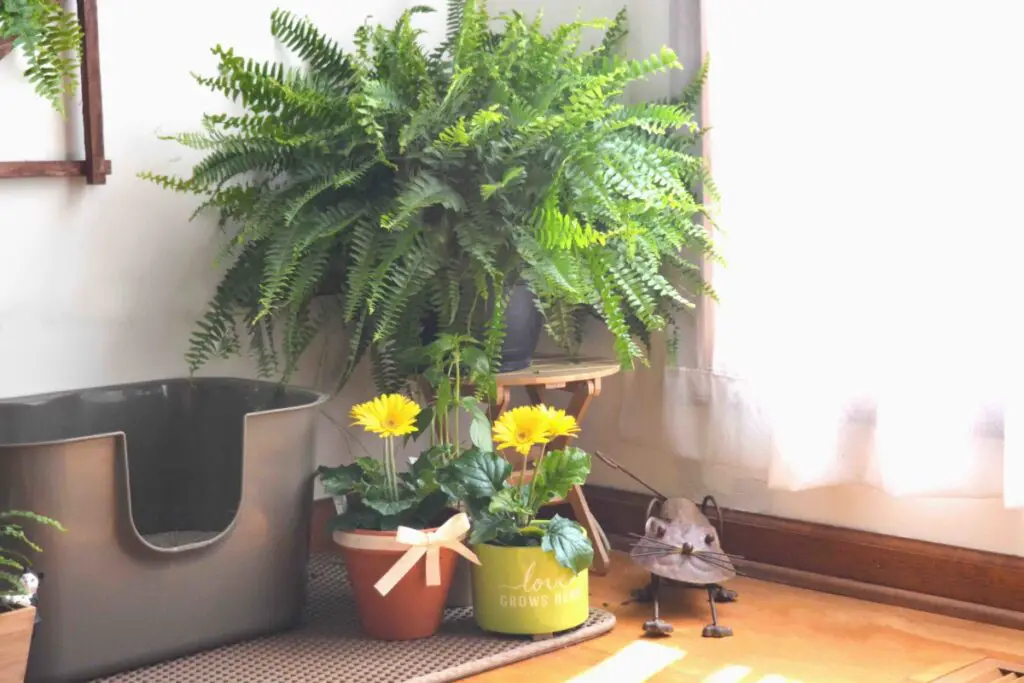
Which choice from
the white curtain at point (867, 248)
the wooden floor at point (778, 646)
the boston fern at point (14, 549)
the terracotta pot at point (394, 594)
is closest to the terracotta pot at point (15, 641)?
the boston fern at point (14, 549)

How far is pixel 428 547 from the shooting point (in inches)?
80.6

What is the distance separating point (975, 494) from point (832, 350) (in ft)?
1.15

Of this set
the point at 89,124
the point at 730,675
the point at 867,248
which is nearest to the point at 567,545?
the point at 730,675

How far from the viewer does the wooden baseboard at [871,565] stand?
224 cm

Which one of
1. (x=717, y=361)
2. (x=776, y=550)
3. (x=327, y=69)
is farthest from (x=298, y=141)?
(x=776, y=550)

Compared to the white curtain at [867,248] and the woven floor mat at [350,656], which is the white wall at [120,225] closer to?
the woven floor mat at [350,656]

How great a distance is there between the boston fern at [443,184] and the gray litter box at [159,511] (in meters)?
0.15

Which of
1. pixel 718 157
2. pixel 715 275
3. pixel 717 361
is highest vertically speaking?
pixel 718 157

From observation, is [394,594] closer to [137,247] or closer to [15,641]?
[15,641]

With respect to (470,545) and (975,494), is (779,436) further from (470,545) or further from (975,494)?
(470,545)

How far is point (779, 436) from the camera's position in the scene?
2.37 meters

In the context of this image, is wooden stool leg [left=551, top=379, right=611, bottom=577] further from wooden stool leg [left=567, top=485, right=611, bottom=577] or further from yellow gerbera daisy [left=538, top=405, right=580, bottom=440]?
yellow gerbera daisy [left=538, top=405, right=580, bottom=440]

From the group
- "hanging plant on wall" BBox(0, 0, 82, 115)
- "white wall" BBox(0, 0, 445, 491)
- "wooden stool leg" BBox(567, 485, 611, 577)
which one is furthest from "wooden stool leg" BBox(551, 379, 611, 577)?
"hanging plant on wall" BBox(0, 0, 82, 115)

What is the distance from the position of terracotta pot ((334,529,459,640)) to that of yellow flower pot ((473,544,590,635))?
0.21 feet
